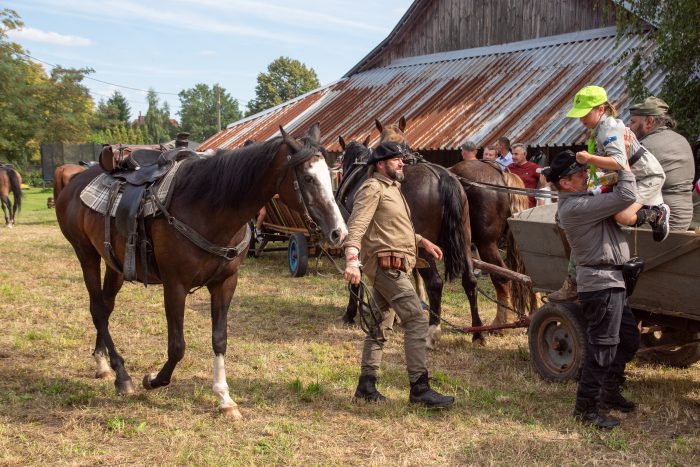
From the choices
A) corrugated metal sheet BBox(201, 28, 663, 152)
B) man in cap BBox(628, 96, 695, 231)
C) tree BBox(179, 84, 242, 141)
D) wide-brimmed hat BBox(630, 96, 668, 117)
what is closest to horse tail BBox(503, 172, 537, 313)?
man in cap BBox(628, 96, 695, 231)

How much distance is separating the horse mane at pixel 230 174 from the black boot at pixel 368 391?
1624mm

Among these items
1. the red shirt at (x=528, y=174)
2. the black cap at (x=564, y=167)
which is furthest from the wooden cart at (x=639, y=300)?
the red shirt at (x=528, y=174)

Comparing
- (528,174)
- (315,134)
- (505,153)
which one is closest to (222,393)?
(315,134)

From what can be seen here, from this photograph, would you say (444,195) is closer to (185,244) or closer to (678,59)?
(185,244)

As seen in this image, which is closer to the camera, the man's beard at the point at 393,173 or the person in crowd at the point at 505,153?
the man's beard at the point at 393,173

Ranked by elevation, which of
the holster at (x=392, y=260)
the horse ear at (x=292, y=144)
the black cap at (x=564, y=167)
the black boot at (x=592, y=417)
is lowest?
the black boot at (x=592, y=417)

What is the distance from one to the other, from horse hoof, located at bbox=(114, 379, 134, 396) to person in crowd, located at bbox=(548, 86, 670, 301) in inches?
145

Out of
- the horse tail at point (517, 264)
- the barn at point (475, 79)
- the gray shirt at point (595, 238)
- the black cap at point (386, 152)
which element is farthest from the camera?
the barn at point (475, 79)

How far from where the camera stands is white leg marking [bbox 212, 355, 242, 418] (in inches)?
181

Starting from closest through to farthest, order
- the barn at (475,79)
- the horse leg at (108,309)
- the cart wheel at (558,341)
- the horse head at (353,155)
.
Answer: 1. the cart wheel at (558,341)
2. the horse leg at (108,309)
3. the horse head at (353,155)
4. the barn at (475,79)

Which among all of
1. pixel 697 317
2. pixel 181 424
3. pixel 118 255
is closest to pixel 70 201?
pixel 118 255

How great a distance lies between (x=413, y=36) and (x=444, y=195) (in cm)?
1392

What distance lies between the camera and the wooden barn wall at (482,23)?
1509 cm

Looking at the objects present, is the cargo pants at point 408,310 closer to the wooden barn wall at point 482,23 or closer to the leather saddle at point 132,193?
the leather saddle at point 132,193
